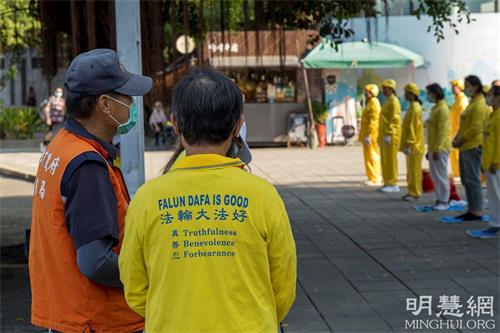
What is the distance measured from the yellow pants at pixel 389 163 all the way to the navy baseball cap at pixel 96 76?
479 inches

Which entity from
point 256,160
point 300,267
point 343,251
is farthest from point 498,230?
point 256,160

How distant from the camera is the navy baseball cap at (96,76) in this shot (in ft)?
10.7

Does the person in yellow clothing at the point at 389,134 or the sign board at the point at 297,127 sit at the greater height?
the person in yellow clothing at the point at 389,134

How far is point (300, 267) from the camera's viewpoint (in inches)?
351

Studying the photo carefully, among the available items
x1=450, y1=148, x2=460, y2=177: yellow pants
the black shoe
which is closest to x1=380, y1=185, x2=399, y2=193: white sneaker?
x1=450, y1=148, x2=460, y2=177: yellow pants

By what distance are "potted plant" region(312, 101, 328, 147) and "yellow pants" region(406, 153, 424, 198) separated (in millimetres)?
12844

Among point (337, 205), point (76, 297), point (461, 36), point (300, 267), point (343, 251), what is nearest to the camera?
point (76, 297)

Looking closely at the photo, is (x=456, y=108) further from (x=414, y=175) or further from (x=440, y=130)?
(x=440, y=130)

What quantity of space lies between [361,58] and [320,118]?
10.0 feet

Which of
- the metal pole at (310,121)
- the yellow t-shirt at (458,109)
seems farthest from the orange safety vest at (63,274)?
the metal pole at (310,121)

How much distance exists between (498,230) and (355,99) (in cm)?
1706

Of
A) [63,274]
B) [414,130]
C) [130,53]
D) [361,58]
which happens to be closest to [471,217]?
[414,130]

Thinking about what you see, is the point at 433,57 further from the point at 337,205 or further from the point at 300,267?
the point at 300,267

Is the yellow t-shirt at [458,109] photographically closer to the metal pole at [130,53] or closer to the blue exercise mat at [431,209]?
the blue exercise mat at [431,209]
